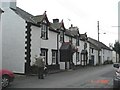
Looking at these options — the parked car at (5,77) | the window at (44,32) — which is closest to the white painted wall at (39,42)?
the window at (44,32)

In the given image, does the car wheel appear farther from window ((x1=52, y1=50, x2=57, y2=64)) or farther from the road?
window ((x1=52, y1=50, x2=57, y2=64))

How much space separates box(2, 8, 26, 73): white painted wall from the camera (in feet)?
85.0

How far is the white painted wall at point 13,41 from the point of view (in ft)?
85.0

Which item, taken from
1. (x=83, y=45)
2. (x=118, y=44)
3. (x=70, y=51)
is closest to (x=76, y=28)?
(x=83, y=45)

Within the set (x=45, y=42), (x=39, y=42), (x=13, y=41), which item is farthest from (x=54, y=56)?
(x=13, y=41)

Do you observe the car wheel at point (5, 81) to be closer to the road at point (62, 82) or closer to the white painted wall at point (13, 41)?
the road at point (62, 82)

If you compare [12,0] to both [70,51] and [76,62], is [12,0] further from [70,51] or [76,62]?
[76,62]

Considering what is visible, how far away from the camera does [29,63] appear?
26.3 meters

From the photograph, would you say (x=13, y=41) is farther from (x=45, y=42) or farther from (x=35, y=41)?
(x=45, y=42)

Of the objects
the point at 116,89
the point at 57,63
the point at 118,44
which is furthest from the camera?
the point at 118,44

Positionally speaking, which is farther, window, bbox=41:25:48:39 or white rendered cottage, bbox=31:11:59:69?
window, bbox=41:25:48:39

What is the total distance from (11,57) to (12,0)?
549cm

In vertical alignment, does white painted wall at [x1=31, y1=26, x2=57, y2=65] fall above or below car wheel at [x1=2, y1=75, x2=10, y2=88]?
above

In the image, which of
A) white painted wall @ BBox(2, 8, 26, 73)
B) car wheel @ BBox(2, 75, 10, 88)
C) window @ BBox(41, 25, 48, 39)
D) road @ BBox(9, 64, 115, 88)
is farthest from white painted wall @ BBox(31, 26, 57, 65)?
car wheel @ BBox(2, 75, 10, 88)
